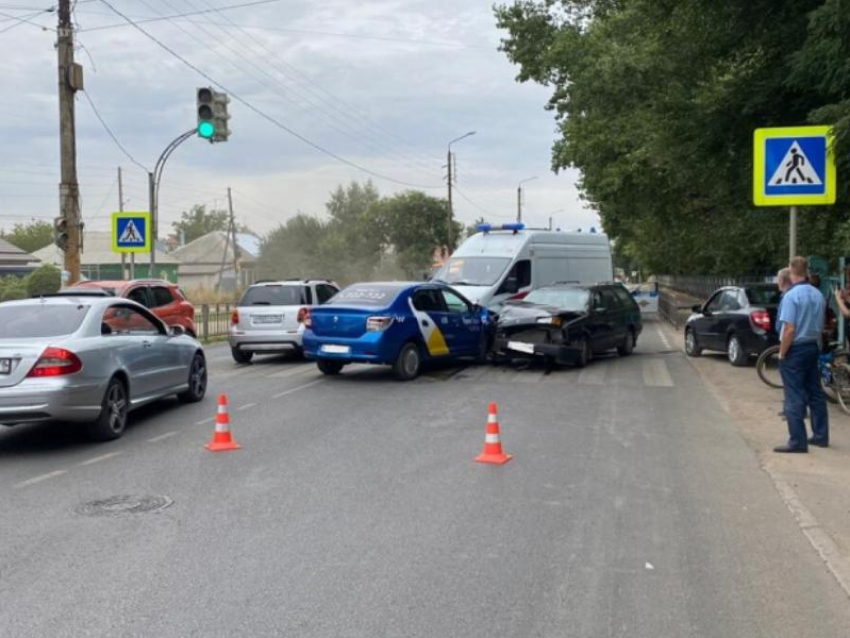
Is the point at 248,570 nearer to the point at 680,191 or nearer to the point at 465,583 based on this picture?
the point at 465,583

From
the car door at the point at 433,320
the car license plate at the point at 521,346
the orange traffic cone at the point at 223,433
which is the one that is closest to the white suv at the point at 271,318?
the car door at the point at 433,320

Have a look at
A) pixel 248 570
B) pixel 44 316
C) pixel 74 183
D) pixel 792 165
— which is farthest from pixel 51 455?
pixel 74 183

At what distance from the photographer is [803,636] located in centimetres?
423

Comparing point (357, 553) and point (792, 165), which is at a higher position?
point (792, 165)

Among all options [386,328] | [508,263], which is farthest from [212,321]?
[386,328]

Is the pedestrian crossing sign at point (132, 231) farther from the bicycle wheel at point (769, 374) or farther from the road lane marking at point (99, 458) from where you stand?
the bicycle wheel at point (769, 374)

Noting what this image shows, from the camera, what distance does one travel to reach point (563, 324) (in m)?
15.5

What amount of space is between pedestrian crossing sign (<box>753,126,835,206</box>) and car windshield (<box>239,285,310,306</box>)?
9308mm

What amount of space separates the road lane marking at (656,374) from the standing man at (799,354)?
210 inches

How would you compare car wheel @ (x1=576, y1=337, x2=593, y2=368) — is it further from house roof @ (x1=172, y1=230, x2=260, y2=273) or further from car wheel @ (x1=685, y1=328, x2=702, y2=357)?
house roof @ (x1=172, y1=230, x2=260, y2=273)

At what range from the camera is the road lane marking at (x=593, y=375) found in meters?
14.3

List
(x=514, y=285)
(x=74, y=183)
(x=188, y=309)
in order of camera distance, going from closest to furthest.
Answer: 1. (x=74, y=183)
2. (x=188, y=309)
3. (x=514, y=285)

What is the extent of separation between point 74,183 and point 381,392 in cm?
861

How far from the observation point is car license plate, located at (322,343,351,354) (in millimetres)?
13836
